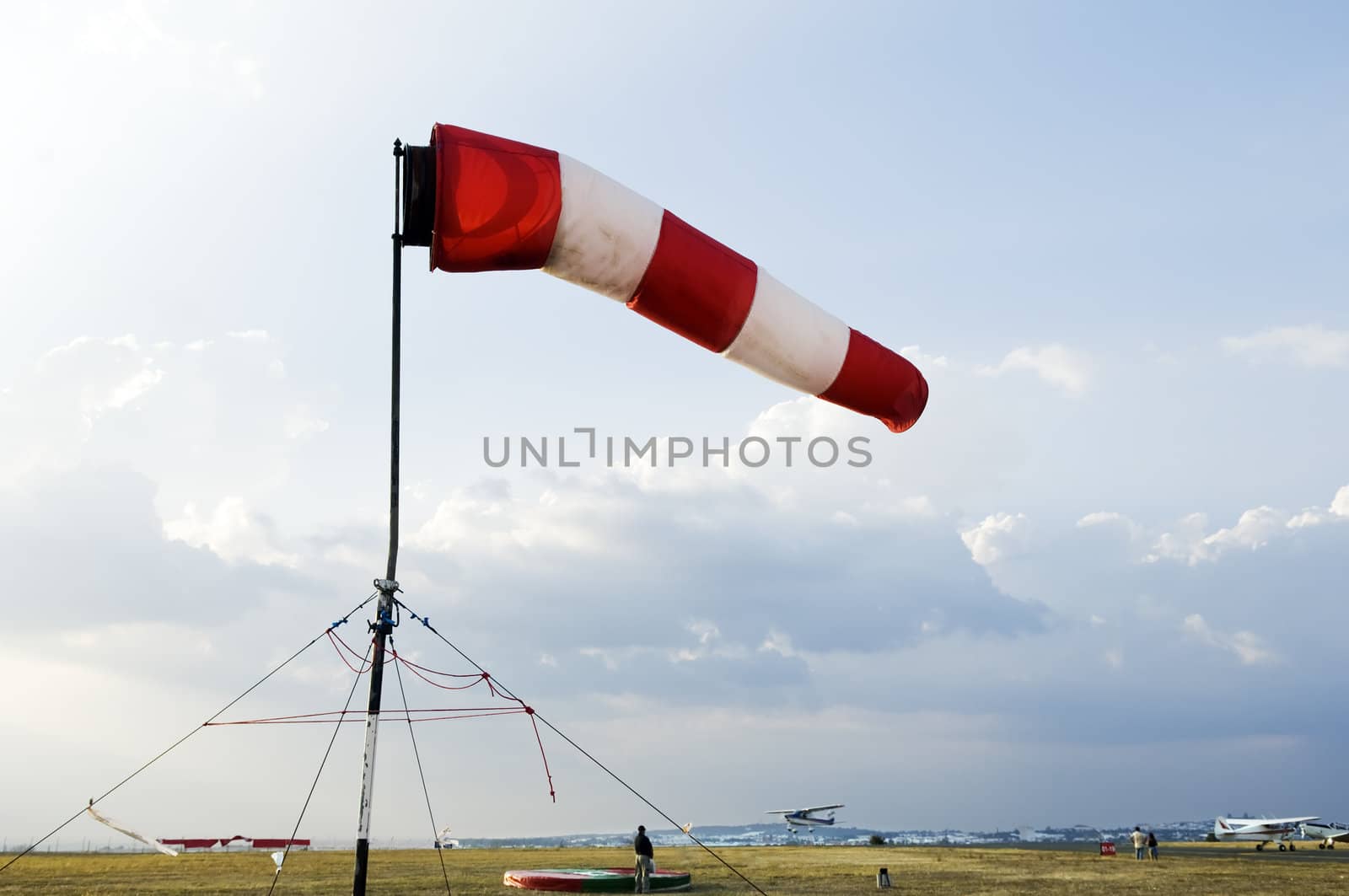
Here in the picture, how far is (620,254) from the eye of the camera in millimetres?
9555

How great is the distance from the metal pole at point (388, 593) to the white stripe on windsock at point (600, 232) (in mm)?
1487

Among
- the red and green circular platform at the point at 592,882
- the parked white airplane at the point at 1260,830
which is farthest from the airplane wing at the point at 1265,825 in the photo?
the red and green circular platform at the point at 592,882

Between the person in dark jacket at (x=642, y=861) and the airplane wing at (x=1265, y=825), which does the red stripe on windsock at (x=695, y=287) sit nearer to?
the person in dark jacket at (x=642, y=861)

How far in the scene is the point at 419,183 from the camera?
9.23 m

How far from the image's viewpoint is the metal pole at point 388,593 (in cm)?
933

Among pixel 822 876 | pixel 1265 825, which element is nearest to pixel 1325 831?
pixel 1265 825

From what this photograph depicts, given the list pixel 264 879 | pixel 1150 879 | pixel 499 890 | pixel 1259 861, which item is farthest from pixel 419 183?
pixel 1259 861

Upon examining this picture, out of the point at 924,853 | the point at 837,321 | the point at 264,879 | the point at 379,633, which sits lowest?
the point at 924,853

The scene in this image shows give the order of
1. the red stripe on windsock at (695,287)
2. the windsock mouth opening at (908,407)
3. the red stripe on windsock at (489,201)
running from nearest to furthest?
the red stripe on windsock at (489,201) < the red stripe on windsock at (695,287) < the windsock mouth opening at (908,407)

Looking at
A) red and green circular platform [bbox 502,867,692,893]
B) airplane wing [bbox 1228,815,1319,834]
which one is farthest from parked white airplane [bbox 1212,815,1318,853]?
red and green circular platform [bbox 502,867,692,893]

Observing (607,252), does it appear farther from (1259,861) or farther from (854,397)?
(1259,861)

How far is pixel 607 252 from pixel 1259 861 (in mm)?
45970

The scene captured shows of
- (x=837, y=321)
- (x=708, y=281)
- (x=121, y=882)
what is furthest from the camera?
(x=121, y=882)

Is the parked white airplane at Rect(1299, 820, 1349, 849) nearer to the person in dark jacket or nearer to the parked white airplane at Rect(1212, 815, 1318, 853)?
the parked white airplane at Rect(1212, 815, 1318, 853)
